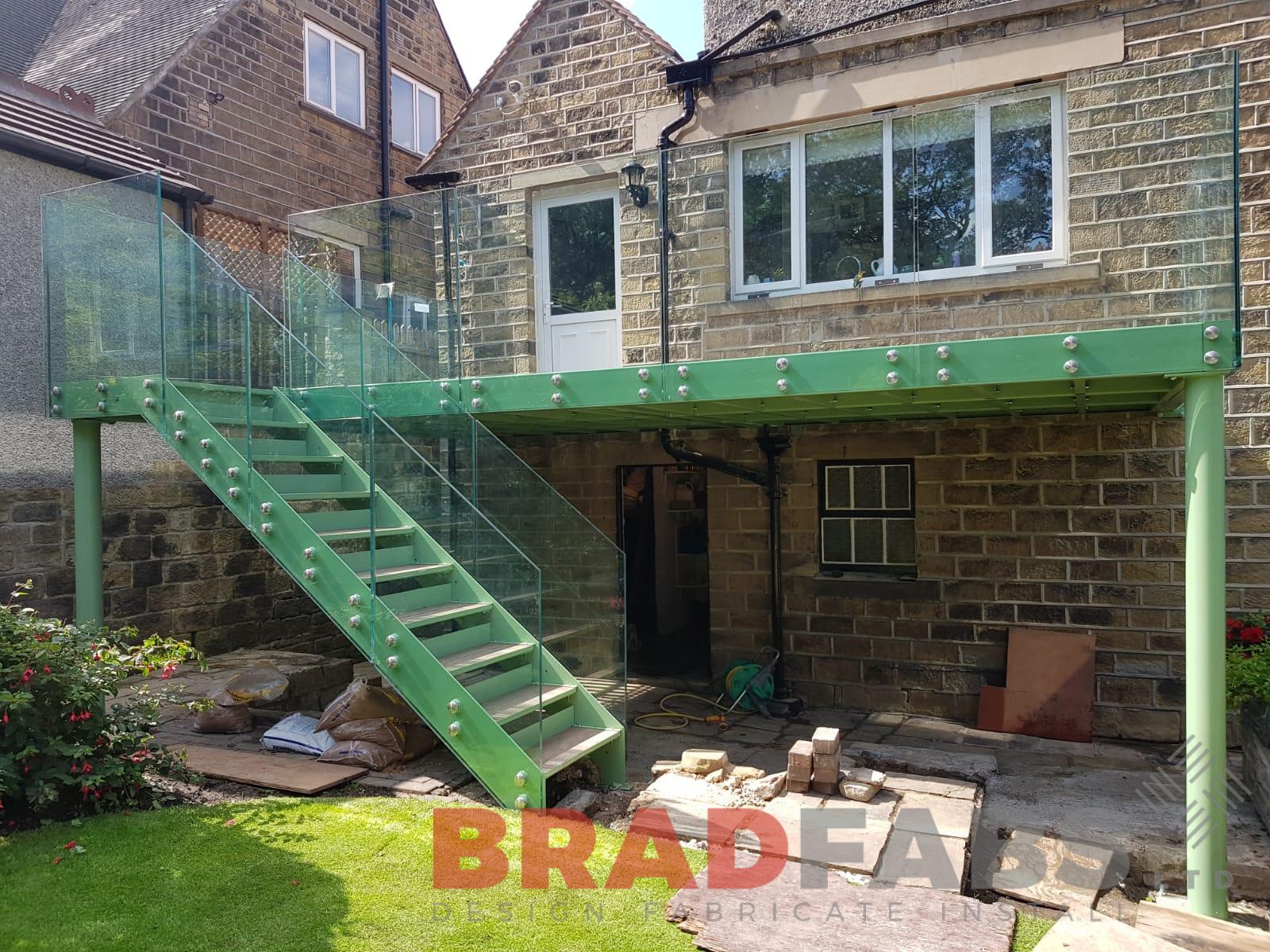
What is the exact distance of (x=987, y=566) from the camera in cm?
802

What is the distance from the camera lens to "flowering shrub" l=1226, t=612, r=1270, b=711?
5922 millimetres

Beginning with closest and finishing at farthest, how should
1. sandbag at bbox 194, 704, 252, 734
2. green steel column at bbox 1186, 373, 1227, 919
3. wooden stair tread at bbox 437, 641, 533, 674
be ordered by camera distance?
green steel column at bbox 1186, 373, 1227, 919, wooden stair tread at bbox 437, 641, 533, 674, sandbag at bbox 194, 704, 252, 734

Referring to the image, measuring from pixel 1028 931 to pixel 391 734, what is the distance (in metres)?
4.14

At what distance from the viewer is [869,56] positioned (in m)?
8.09

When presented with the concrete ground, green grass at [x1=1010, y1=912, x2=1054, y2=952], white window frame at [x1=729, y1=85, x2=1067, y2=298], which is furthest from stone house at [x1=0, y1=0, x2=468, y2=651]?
green grass at [x1=1010, y1=912, x2=1054, y2=952]

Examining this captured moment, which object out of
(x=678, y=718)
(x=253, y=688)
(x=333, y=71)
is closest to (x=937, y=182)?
(x=678, y=718)

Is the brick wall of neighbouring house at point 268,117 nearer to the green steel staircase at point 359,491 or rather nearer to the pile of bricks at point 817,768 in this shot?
the green steel staircase at point 359,491

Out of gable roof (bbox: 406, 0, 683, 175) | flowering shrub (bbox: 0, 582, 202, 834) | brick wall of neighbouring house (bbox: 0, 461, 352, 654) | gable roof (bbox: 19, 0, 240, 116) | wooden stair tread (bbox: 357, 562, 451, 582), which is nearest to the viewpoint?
flowering shrub (bbox: 0, 582, 202, 834)

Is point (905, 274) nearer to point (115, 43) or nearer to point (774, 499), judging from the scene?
point (774, 499)

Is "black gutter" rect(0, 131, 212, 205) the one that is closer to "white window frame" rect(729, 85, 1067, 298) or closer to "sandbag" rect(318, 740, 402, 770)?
"sandbag" rect(318, 740, 402, 770)

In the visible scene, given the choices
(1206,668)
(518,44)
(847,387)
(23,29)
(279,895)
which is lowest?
(279,895)

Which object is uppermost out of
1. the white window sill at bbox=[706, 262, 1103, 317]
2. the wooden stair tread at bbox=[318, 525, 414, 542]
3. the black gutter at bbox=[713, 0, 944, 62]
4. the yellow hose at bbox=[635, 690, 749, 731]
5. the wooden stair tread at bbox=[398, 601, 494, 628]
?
the black gutter at bbox=[713, 0, 944, 62]

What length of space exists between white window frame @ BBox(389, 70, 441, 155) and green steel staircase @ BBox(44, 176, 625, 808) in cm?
772

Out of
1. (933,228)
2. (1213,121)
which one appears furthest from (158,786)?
(1213,121)
